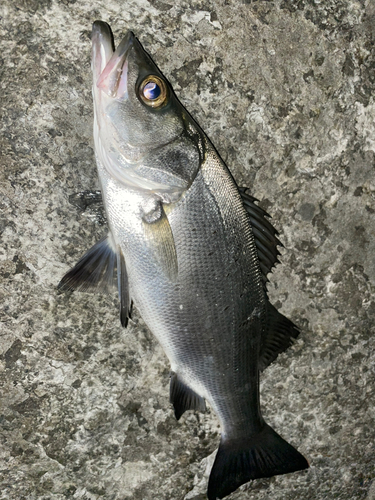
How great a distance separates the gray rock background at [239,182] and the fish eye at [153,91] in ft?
1.73

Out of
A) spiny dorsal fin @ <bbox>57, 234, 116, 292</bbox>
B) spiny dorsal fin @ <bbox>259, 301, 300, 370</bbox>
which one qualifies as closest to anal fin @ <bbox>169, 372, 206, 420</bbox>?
spiny dorsal fin @ <bbox>259, 301, 300, 370</bbox>

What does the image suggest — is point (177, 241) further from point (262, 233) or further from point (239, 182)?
point (239, 182)

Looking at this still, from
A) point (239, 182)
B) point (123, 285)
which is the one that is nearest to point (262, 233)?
point (239, 182)

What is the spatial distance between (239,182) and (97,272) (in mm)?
951

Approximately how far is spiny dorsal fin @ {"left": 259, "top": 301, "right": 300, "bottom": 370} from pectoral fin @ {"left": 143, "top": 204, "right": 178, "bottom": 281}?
Answer: 2.17 feet

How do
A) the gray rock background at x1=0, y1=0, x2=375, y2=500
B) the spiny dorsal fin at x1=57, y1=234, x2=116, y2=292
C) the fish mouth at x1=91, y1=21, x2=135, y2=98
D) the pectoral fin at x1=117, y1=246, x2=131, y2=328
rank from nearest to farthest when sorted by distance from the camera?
the fish mouth at x1=91, y1=21, x2=135, y2=98, the pectoral fin at x1=117, y1=246, x2=131, y2=328, the spiny dorsal fin at x1=57, y1=234, x2=116, y2=292, the gray rock background at x1=0, y1=0, x2=375, y2=500

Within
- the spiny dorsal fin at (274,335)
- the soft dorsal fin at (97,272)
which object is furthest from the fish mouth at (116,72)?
the spiny dorsal fin at (274,335)

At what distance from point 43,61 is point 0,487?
7.65 ft

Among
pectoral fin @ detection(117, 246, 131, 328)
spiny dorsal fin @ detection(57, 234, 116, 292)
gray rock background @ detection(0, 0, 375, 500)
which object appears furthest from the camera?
gray rock background @ detection(0, 0, 375, 500)

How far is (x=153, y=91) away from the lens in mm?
1937

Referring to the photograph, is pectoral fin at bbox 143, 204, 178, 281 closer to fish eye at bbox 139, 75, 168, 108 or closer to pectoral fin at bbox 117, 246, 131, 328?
pectoral fin at bbox 117, 246, 131, 328

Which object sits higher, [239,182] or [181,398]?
[239,182]

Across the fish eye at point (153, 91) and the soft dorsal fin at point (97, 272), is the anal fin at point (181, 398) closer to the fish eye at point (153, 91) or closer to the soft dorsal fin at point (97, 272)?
the soft dorsal fin at point (97, 272)

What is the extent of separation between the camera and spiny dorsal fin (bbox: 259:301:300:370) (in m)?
2.35
